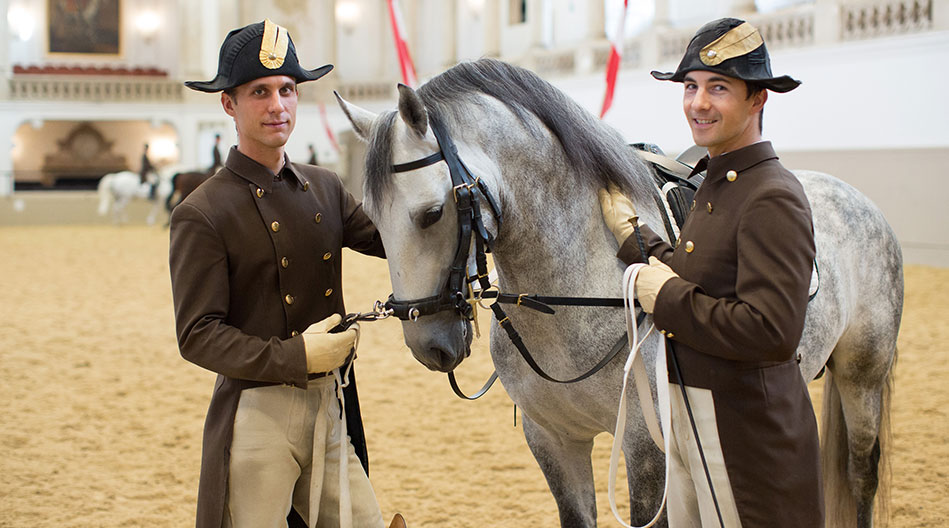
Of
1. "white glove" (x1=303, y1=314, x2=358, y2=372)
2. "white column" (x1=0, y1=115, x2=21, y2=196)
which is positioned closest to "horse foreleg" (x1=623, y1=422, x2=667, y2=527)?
"white glove" (x1=303, y1=314, x2=358, y2=372)

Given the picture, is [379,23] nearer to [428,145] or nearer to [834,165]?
[834,165]

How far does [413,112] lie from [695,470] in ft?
3.09

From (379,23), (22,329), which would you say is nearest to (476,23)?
(379,23)

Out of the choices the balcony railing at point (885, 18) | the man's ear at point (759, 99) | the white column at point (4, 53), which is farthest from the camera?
the white column at point (4, 53)

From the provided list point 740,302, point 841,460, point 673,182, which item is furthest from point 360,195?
point 740,302

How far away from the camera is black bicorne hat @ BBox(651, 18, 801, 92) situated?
1.50m

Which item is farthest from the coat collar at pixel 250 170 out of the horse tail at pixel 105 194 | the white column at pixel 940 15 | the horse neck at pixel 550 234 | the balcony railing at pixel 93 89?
the balcony railing at pixel 93 89

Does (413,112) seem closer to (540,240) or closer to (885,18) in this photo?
(540,240)

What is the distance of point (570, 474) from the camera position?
2.32 meters

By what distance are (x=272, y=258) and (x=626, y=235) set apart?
32.9 inches

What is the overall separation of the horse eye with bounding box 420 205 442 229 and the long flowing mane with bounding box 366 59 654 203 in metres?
0.25

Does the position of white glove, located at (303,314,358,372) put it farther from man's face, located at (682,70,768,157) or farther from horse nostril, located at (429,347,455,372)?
man's face, located at (682,70,768,157)

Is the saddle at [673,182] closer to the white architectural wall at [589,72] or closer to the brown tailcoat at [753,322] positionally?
the brown tailcoat at [753,322]

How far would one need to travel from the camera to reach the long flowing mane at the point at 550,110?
1.86 meters
